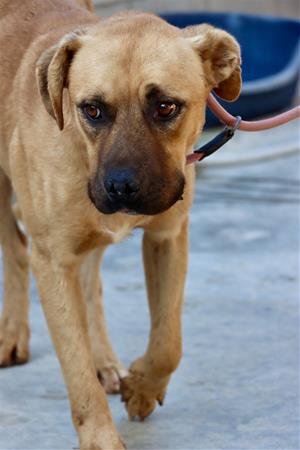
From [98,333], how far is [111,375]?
206mm

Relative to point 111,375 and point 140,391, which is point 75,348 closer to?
point 140,391

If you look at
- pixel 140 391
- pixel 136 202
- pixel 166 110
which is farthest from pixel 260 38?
pixel 136 202

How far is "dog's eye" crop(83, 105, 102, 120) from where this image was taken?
3.84 metres

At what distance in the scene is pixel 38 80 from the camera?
4.03m

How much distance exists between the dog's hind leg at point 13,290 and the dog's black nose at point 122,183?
1.52 meters

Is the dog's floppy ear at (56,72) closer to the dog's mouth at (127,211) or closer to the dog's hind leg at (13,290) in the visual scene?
the dog's mouth at (127,211)

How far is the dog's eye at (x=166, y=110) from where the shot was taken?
12.5 feet

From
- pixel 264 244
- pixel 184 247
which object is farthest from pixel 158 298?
pixel 264 244

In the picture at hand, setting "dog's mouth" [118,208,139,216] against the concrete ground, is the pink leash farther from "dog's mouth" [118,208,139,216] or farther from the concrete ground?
the concrete ground

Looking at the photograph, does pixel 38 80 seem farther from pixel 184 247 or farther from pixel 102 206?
pixel 184 247

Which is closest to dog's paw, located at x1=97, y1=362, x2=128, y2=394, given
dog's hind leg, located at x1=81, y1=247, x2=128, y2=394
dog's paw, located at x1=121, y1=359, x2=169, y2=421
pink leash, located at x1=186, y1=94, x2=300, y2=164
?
dog's hind leg, located at x1=81, y1=247, x2=128, y2=394

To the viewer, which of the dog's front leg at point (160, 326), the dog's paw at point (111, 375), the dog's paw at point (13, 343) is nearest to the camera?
the dog's front leg at point (160, 326)

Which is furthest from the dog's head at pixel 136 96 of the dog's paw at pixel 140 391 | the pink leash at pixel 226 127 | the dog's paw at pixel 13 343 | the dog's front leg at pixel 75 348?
the dog's paw at pixel 13 343

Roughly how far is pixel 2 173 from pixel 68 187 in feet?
3.37
